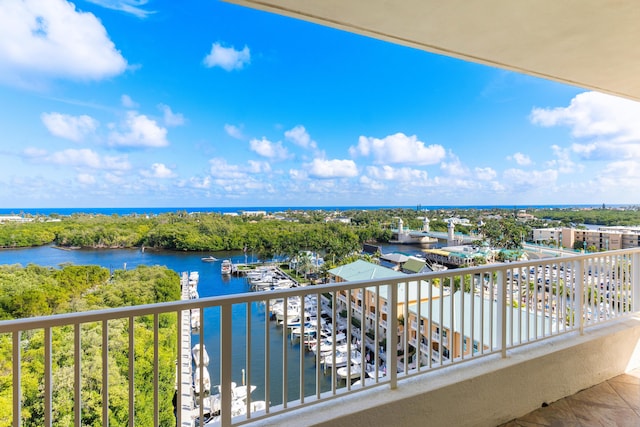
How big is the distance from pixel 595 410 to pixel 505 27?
274cm

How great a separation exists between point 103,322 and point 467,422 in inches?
84.5

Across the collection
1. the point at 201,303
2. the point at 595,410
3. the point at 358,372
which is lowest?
the point at 595,410

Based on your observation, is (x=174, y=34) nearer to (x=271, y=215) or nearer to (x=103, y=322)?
(x=271, y=215)

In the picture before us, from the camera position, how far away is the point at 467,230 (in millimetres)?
4242

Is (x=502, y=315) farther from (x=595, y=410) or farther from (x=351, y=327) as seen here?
(x=351, y=327)

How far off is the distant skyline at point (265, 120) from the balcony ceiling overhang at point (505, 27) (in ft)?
6.50

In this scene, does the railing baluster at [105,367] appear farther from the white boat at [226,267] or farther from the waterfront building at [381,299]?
A: the white boat at [226,267]

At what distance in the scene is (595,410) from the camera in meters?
2.29

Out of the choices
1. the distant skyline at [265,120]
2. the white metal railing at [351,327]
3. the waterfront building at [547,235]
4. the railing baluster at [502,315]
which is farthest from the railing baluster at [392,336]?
the distant skyline at [265,120]

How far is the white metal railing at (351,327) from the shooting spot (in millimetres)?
1310

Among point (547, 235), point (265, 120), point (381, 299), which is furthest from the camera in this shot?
point (265, 120)

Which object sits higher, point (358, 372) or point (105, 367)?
point (105, 367)

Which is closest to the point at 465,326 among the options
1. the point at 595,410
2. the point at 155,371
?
the point at 595,410

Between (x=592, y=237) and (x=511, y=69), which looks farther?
(x=592, y=237)
